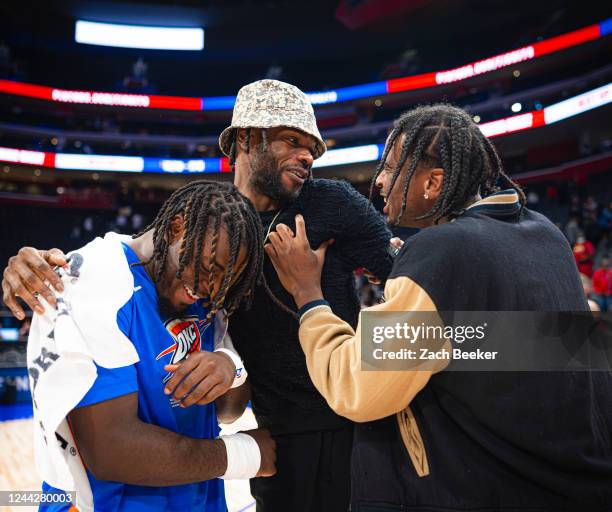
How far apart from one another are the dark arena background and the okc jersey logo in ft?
44.5

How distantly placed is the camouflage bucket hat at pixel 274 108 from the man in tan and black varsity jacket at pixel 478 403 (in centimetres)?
85

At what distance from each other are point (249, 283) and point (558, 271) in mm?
805

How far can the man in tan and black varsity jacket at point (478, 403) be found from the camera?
1086mm

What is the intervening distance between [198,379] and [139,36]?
70.0ft

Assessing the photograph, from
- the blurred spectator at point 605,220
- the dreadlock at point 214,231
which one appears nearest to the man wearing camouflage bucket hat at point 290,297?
the dreadlock at point 214,231

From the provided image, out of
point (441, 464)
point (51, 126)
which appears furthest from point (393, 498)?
point (51, 126)

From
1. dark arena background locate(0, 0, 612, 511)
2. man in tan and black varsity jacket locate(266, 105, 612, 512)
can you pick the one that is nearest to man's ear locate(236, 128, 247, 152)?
man in tan and black varsity jacket locate(266, 105, 612, 512)

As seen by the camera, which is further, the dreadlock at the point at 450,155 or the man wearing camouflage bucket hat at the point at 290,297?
the man wearing camouflage bucket hat at the point at 290,297

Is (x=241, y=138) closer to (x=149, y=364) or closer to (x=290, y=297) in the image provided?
(x=290, y=297)

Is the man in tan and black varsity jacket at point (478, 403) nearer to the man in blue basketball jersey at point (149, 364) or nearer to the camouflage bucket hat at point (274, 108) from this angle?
the man in blue basketball jersey at point (149, 364)

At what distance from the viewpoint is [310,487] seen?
1.70 metres

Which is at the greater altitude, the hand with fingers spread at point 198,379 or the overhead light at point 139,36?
the overhead light at point 139,36

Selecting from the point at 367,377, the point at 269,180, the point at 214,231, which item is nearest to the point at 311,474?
the point at 367,377

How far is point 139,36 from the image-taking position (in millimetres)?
19938
